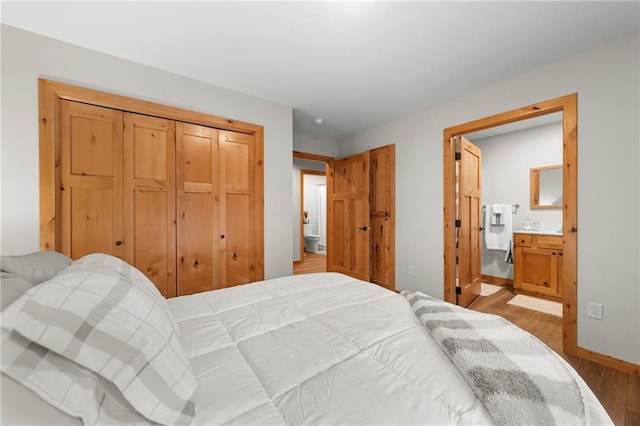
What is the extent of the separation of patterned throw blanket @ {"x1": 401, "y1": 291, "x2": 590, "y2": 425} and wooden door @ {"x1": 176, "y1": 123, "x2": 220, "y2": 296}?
221 cm

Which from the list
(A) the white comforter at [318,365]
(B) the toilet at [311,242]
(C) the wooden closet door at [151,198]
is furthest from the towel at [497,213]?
(C) the wooden closet door at [151,198]

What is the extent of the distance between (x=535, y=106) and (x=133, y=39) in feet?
11.2

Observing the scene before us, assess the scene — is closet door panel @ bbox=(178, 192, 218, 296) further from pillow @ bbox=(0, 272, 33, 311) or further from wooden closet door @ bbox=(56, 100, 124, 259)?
pillow @ bbox=(0, 272, 33, 311)

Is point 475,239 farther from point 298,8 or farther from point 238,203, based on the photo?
point 298,8

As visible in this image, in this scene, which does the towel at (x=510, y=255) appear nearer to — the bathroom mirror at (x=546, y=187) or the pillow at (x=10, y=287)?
the bathroom mirror at (x=546, y=187)

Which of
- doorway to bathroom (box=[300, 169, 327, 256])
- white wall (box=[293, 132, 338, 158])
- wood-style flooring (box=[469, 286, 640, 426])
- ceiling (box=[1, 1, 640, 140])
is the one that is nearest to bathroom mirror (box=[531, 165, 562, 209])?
wood-style flooring (box=[469, 286, 640, 426])

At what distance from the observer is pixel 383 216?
12.5 ft

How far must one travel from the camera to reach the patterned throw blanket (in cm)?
67

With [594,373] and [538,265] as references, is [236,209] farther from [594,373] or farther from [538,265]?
[538,265]

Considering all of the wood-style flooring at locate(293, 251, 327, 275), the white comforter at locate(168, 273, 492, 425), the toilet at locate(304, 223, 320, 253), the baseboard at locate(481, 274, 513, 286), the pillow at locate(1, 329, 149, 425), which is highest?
the pillow at locate(1, 329, 149, 425)

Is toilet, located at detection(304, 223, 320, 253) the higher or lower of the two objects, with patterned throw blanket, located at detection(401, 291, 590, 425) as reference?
lower

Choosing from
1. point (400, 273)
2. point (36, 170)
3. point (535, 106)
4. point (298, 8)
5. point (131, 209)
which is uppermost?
point (298, 8)

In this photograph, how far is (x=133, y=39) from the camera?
1.92 metres

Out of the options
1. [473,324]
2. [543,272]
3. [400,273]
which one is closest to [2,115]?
[473,324]
